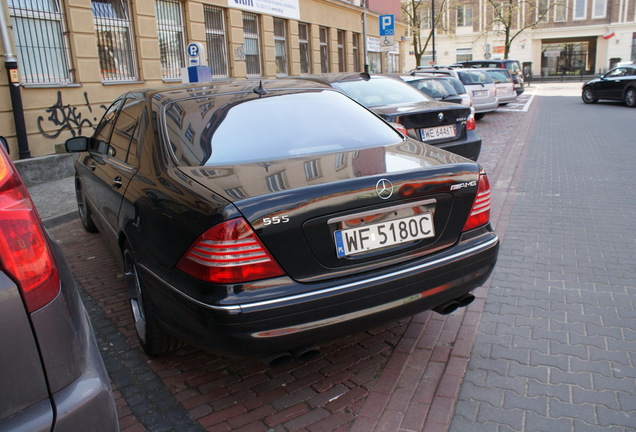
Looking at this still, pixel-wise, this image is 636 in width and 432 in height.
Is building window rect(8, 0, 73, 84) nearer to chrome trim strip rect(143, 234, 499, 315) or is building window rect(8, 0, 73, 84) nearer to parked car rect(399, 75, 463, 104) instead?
parked car rect(399, 75, 463, 104)

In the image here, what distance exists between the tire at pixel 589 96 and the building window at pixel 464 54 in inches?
1500

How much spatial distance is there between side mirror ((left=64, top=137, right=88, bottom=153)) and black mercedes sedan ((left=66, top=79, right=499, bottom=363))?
1.34 metres

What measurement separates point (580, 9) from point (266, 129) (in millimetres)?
59685

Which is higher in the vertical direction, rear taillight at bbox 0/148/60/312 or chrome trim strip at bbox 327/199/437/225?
rear taillight at bbox 0/148/60/312

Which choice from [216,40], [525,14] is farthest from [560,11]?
[216,40]

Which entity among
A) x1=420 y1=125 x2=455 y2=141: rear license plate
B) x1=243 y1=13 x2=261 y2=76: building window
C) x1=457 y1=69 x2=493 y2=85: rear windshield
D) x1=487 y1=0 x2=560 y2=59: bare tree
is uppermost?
x1=487 y1=0 x2=560 y2=59: bare tree

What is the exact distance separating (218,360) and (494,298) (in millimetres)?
2071

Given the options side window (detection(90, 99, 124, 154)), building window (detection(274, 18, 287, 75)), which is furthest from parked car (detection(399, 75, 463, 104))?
building window (detection(274, 18, 287, 75))

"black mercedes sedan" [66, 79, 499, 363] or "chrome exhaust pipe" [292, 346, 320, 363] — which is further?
"chrome exhaust pipe" [292, 346, 320, 363]

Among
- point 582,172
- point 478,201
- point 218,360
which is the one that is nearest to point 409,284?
point 478,201

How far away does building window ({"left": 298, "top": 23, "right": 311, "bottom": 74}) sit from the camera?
68.3 feet

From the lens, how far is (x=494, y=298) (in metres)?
4.02

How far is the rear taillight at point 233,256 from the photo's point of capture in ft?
7.66

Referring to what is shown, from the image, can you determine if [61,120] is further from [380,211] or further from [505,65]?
[505,65]
